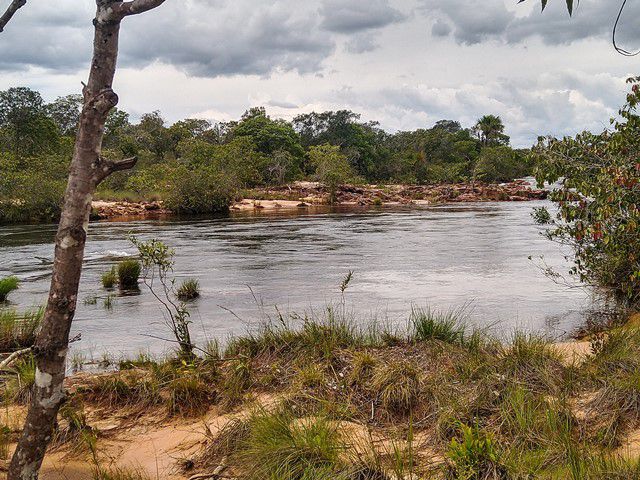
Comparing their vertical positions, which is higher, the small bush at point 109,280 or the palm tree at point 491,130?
the palm tree at point 491,130

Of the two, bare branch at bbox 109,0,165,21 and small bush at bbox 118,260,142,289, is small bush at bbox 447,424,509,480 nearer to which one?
bare branch at bbox 109,0,165,21

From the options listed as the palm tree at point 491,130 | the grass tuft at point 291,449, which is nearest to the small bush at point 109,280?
the grass tuft at point 291,449

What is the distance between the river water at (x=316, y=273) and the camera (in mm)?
11273

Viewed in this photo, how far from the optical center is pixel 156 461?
15.2 feet

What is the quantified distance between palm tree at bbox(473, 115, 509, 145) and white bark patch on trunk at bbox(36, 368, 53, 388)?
100936 millimetres

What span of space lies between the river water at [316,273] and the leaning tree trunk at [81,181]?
6.22 meters

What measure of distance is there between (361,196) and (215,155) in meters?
14.6

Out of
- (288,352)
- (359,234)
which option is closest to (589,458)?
(288,352)

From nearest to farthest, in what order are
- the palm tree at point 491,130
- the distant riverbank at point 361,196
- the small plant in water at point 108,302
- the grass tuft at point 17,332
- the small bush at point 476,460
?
the small bush at point 476,460 → the grass tuft at point 17,332 → the small plant in water at point 108,302 → the distant riverbank at point 361,196 → the palm tree at point 491,130

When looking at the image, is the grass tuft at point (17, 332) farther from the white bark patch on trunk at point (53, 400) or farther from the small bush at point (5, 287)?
the white bark patch on trunk at point (53, 400)

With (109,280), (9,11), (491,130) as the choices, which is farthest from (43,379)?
(491,130)

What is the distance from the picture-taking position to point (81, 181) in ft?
10.1

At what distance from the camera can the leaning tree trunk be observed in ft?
9.94

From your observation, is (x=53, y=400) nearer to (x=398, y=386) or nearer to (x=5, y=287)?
(x=398, y=386)
